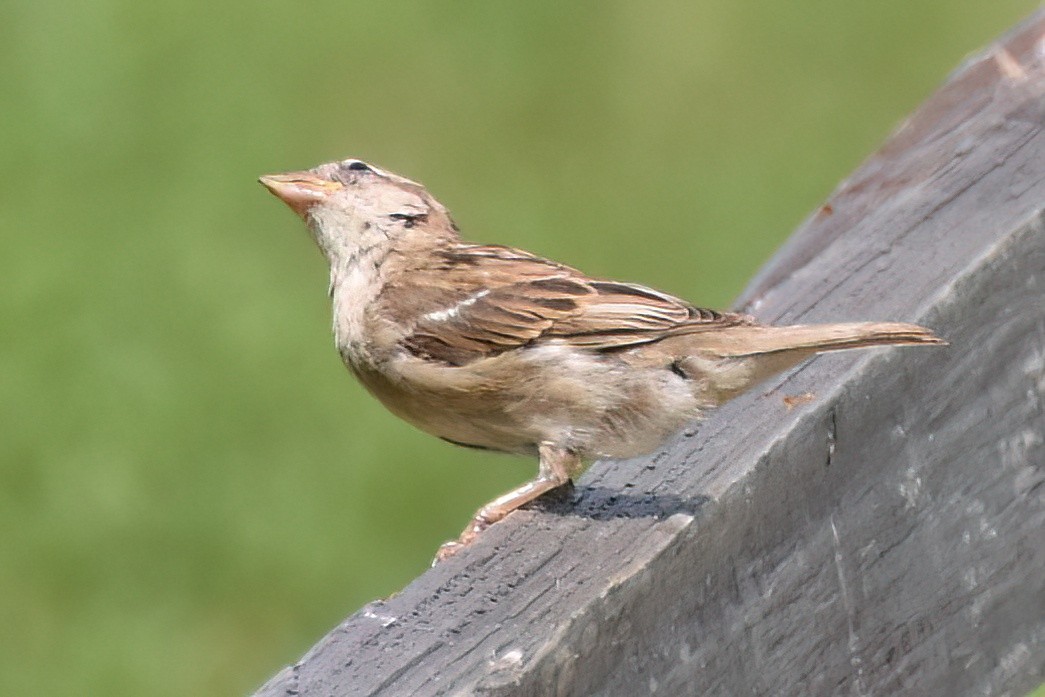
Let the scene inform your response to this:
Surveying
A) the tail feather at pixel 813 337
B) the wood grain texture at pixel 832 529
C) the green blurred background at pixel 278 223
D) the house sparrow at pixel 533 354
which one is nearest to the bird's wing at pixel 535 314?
the house sparrow at pixel 533 354

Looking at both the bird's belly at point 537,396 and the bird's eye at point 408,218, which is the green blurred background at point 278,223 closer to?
the bird's eye at point 408,218

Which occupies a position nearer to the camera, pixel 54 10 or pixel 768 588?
pixel 768 588

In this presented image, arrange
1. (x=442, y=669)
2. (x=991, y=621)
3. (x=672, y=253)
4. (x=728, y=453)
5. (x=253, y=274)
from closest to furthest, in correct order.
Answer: (x=442, y=669), (x=728, y=453), (x=991, y=621), (x=253, y=274), (x=672, y=253)

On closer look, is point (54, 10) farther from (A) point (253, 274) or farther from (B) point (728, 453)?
(B) point (728, 453)

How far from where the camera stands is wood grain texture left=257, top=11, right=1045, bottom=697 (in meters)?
2.18

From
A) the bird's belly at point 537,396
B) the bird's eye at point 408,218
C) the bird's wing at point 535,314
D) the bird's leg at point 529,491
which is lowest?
the bird's leg at point 529,491

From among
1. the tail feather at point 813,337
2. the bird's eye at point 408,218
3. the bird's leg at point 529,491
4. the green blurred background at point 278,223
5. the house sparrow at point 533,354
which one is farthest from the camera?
the green blurred background at point 278,223

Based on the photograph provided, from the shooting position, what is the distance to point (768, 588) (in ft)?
7.85

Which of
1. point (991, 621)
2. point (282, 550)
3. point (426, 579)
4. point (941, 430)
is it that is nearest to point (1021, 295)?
point (941, 430)

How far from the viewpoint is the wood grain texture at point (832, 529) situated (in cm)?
218

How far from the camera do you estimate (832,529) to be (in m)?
2.50

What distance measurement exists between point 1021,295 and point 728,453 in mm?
589

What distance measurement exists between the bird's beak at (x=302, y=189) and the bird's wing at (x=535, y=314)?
0.37m

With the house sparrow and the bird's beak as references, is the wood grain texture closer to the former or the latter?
the house sparrow
